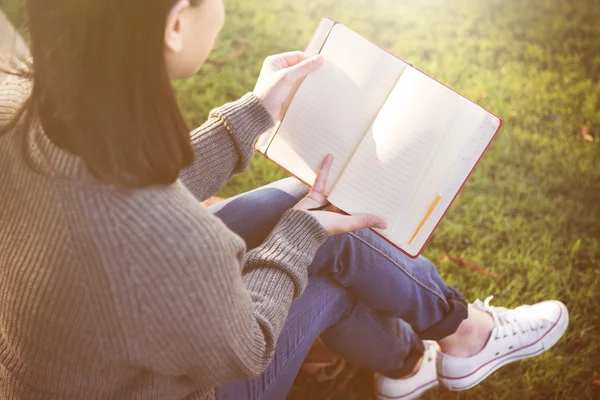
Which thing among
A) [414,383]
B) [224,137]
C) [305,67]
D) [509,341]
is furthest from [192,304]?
[509,341]

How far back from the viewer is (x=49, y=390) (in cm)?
98

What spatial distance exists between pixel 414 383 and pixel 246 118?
0.95 m

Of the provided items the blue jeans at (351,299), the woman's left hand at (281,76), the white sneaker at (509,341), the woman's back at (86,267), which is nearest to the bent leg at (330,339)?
the blue jeans at (351,299)

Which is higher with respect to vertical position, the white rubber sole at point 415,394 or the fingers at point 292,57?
the fingers at point 292,57

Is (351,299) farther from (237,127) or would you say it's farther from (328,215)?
(237,127)

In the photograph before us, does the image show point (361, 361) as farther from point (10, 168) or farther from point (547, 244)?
point (10, 168)

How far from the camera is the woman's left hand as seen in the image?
4.45ft

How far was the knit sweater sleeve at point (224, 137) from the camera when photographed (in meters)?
1.36

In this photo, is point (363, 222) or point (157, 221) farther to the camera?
point (363, 222)

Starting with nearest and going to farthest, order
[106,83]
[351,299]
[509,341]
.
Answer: [106,83]
[351,299]
[509,341]

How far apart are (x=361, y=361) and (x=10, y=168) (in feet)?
3.55

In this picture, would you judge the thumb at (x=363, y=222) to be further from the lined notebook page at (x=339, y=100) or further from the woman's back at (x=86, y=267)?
the woman's back at (x=86, y=267)

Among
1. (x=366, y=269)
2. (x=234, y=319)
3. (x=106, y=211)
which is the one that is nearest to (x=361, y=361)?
(x=366, y=269)

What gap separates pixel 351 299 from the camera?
4.82 ft
